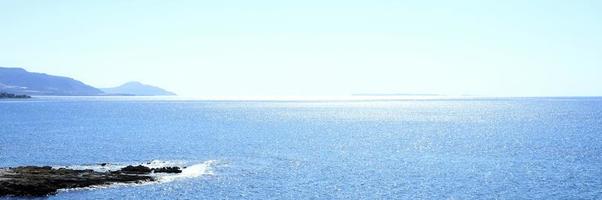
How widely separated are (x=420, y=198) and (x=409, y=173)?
670 inches

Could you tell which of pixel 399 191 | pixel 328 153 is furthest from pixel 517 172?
pixel 328 153

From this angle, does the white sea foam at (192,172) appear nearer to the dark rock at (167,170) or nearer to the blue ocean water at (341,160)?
the blue ocean water at (341,160)

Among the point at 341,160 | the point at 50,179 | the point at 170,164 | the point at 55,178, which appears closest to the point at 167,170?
the point at 170,164

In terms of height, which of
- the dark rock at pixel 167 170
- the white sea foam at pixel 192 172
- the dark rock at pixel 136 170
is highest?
the dark rock at pixel 136 170

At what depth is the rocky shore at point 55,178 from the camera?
62.6 metres

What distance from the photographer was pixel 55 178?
6769 cm

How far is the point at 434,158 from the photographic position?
9669cm

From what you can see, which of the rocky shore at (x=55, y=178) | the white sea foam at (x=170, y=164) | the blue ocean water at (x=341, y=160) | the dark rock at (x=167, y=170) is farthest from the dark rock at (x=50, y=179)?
the blue ocean water at (x=341, y=160)

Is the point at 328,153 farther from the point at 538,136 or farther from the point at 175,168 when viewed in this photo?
the point at 538,136

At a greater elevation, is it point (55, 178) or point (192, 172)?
point (55, 178)

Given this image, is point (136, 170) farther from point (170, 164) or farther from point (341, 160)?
point (341, 160)

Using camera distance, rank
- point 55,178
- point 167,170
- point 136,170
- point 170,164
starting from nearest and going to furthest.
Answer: point 55,178
point 136,170
point 167,170
point 170,164

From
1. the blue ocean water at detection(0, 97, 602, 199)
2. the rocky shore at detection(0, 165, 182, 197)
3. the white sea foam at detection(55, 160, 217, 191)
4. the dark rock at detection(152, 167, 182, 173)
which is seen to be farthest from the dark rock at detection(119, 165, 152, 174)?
the blue ocean water at detection(0, 97, 602, 199)

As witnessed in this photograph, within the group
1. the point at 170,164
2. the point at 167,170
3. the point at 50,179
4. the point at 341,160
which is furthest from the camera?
the point at 341,160
